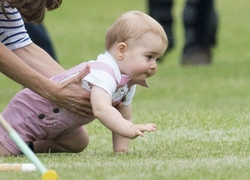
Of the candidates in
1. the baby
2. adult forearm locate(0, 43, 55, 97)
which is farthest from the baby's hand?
adult forearm locate(0, 43, 55, 97)

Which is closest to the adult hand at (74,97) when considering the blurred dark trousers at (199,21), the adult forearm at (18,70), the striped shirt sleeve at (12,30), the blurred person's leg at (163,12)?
the adult forearm at (18,70)

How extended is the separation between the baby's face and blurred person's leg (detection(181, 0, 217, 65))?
28.8ft

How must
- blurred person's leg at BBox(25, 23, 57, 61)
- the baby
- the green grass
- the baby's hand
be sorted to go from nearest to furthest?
the green grass
the baby's hand
the baby
blurred person's leg at BBox(25, 23, 57, 61)

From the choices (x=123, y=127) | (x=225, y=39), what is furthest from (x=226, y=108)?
(x=225, y=39)

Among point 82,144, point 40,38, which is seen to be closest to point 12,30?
point 82,144

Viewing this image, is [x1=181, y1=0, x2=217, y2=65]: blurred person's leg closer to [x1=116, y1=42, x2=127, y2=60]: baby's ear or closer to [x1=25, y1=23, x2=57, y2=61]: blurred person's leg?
[x1=25, y1=23, x2=57, y2=61]: blurred person's leg

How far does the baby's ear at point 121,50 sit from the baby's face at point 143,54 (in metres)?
0.02

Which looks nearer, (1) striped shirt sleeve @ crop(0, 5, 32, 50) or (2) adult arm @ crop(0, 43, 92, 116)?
(2) adult arm @ crop(0, 43, 92, 116)

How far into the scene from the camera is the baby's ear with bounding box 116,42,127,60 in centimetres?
555

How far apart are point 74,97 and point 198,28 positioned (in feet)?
29.4

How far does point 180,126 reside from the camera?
23.4 ft

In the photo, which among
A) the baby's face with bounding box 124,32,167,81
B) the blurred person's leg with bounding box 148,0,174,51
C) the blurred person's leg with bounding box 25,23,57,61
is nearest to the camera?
the baby's face with bounding box 124,32,167,81

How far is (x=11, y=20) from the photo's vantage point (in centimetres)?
620

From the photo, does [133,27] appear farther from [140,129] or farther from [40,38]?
[40,38]
